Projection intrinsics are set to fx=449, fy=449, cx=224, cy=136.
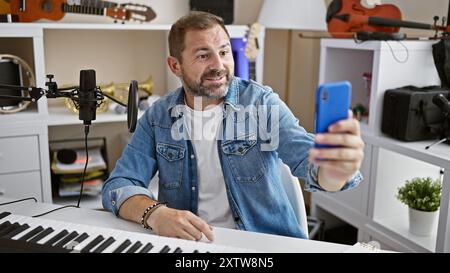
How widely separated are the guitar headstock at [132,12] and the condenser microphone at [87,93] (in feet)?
4.20

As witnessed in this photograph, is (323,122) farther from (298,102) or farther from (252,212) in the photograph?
(298,102)

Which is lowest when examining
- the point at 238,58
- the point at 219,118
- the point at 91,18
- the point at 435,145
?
the point at 435,145

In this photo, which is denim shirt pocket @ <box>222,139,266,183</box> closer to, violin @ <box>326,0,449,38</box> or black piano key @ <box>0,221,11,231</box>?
black piano key @ <box>0,221,11,231</box>

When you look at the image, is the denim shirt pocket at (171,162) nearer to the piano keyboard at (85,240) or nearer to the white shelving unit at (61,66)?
the piano keyboard at (85,240)

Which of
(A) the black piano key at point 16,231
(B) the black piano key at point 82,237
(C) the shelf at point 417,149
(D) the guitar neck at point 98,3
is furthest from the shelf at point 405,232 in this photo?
(D) the guitar neck at point 98,3

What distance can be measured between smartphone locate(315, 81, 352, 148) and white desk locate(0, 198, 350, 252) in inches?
12.8

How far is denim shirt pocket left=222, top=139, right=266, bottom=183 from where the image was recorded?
1320 millimetres

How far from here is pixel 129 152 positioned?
53.0 inches

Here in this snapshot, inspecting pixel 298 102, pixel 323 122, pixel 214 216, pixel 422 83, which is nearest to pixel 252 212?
pixel 214 216

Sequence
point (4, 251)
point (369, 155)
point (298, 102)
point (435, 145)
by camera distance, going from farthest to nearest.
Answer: point (298, 102) → point (369, 155) → point (435, 145) → point (4, 251)

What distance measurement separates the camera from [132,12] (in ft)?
7.30

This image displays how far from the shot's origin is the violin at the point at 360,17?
6.59 ft

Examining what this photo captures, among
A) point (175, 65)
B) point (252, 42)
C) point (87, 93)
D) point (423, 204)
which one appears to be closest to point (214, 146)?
point (175, 65)
